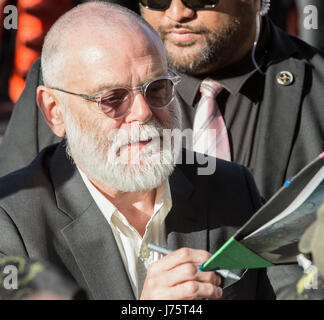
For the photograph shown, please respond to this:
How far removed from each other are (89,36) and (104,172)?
0.39 meters

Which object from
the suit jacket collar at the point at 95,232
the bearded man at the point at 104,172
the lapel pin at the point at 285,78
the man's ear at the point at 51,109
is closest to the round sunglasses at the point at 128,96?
the bearded man at the point at 104,172

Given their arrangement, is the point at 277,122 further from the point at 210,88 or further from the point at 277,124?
the point at 210,88

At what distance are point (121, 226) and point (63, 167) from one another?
0.26 meters

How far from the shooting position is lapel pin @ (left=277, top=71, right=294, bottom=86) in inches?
135

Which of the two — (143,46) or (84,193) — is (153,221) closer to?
(84,193)

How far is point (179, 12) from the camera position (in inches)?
129

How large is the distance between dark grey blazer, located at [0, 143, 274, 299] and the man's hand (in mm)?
309

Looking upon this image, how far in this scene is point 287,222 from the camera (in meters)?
1.59

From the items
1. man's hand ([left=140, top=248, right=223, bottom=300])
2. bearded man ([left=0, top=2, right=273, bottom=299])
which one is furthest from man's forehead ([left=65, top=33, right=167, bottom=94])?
man's hand ([left=140, top=248, right=223, bottom=300])

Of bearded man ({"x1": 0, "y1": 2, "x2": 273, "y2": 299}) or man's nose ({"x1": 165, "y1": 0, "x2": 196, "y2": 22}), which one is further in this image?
man's nose ({"x1": 165, "y1": 0, "x2": 196, "y2": 22})

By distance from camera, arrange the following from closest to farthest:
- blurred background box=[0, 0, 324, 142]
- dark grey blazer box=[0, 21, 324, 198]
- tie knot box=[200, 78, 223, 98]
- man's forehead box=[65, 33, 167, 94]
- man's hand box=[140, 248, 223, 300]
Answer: man's hand box=[140, 248, 223, 300]
man's forehead box=[65, 33, 167, 94]
dark grey blazer box=[0, 21, 324, 198]
tie knot box=[200, 78, 223, 98]
blurred background box=[0, 0, 324, 142]

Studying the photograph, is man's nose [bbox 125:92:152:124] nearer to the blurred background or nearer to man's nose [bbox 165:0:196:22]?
man's nose [bbox 165:0:196:22]

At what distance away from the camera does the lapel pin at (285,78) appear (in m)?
3.43

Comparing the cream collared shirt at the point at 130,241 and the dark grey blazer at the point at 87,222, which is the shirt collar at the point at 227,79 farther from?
the cream collared shirt at the point at 130,241
